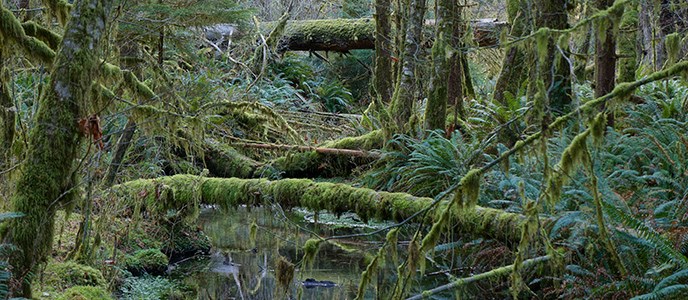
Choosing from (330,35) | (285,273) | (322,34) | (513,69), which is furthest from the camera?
(322,34)

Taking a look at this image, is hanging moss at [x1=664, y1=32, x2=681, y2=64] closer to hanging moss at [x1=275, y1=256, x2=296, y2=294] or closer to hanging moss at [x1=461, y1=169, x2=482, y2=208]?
hanging moss at [x1=461, y1=169, x2=482, y2=208]

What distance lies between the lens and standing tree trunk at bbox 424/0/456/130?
8.80 m

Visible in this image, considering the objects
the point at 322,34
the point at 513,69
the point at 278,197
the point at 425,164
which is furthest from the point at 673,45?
the point at 322,34

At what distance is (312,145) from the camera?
36.7 feet

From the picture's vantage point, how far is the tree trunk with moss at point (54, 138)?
4754mm

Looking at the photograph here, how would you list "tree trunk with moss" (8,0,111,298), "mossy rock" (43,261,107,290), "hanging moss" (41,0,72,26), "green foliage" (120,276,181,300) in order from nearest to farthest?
"tree trunk with moss" (8,0,111,298) < "hanging moss" (41,0,72,26) < "mossy rock" (43,261,107,290) < "green foliage" (120,276,181,300)

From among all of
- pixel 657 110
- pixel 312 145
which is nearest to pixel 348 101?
pixel 312 145

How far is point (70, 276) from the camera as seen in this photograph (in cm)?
628

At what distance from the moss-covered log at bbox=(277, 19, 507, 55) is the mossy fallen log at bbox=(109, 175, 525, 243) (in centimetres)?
971

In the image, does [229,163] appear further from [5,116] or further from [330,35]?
[330,35]

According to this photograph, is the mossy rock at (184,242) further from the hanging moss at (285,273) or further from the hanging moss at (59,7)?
Answer: the hanging moss at (285,273)

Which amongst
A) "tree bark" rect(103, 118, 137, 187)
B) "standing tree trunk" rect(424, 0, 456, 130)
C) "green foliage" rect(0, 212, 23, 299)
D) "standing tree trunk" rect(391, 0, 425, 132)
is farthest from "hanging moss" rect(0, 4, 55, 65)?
"standing tree trunk" rect(391, 0, 425, 132)

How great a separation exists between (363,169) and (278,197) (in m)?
2.90

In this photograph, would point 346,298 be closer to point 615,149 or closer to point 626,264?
point 626,264
